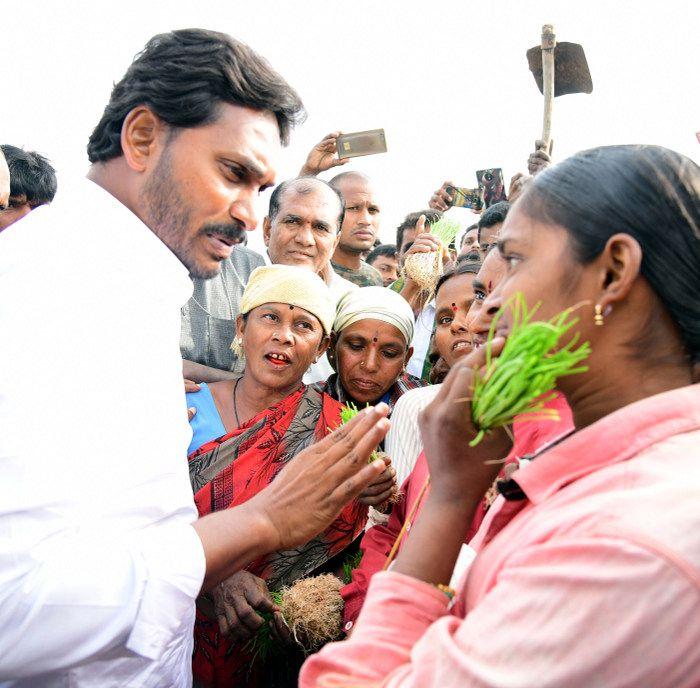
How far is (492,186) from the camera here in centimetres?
712

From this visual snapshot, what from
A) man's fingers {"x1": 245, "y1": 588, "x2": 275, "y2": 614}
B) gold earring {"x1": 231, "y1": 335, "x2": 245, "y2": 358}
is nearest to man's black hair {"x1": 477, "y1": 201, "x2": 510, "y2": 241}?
gold earring {"x1": 231, "y1": 335, "x2": 245, "y2": 358}

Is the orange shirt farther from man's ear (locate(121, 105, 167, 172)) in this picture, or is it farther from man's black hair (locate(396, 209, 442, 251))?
man's black hair (locate(396, 209, 442, 251))

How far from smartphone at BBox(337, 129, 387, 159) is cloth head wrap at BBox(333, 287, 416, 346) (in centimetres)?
223

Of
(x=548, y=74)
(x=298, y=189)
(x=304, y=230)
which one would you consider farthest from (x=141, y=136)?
(x=548, y=74)

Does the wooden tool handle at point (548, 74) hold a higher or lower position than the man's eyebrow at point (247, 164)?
higher

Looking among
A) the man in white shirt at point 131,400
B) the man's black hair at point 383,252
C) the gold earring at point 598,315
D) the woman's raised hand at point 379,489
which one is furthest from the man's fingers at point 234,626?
the man's black hair at point 383,252

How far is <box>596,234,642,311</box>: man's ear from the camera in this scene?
1401 mm

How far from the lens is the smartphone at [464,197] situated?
721cm

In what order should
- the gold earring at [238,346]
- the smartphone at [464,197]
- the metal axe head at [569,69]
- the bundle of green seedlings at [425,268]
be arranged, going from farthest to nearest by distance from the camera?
the smartphone at [464,197] → the metal axe head at [569,69] → the bundle of green seedlings at [425,268] → the gold earring at [238,346]

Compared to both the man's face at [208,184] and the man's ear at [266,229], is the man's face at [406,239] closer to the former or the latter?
the man's ear at [266,229]

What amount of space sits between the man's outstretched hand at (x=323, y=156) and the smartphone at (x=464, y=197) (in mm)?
1852

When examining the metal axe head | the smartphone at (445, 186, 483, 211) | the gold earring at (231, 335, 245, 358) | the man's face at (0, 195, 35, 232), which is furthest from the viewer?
the smartphone at (445, 186, 483, 211)

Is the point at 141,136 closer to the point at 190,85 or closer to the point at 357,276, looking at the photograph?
the point at 190,85

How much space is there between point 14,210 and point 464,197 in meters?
4.33
